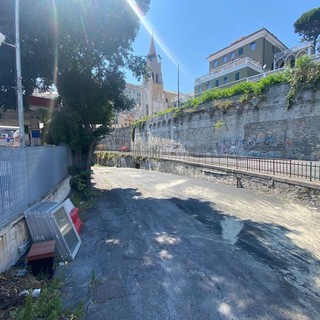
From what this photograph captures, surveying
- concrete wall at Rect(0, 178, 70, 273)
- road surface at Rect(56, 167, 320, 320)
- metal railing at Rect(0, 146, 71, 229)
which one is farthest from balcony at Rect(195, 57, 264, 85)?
concrete wall at Rect(0, 178, 70, 273)

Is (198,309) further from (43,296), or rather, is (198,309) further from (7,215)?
(7,215)

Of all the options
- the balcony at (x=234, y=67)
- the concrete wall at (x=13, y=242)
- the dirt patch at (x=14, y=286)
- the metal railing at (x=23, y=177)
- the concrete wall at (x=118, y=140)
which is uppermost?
the balcony at (x=234, y=67)

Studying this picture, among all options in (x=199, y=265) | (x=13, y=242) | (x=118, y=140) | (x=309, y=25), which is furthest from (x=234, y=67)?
(x=13, y=242)

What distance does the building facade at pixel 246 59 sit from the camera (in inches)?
1077

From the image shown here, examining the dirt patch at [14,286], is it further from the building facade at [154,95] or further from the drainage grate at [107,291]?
the building facade at [154,95]

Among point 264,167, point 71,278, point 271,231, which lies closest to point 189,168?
point 264,167

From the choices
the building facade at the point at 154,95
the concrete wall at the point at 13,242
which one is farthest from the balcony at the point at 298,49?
the concrete wall at the point at 13,242

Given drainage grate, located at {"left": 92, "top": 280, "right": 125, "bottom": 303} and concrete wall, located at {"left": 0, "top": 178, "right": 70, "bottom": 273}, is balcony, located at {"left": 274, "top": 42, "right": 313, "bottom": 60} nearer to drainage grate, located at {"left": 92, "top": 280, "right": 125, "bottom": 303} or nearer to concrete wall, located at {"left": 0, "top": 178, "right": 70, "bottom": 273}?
drainage grate, located at {"left": 92, "top": 280, "right": 125, "bottom": 303}

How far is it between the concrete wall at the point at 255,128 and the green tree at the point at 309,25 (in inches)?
840

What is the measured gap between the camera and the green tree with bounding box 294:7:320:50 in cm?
2896

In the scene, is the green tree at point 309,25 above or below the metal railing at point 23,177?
above

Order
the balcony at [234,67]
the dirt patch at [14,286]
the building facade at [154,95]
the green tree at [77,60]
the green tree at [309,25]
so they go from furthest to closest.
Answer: the building facade at [154,95]
the green tree at [309,25]
the balcony at [234,67]
the green tree at [77,60]
the dirt patch at [14,286]

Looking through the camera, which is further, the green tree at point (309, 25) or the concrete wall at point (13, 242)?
the green tree at point (309, 25)

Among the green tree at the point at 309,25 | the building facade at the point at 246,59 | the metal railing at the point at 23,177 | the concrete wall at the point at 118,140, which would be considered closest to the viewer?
the metal railing at the point at 23,177
